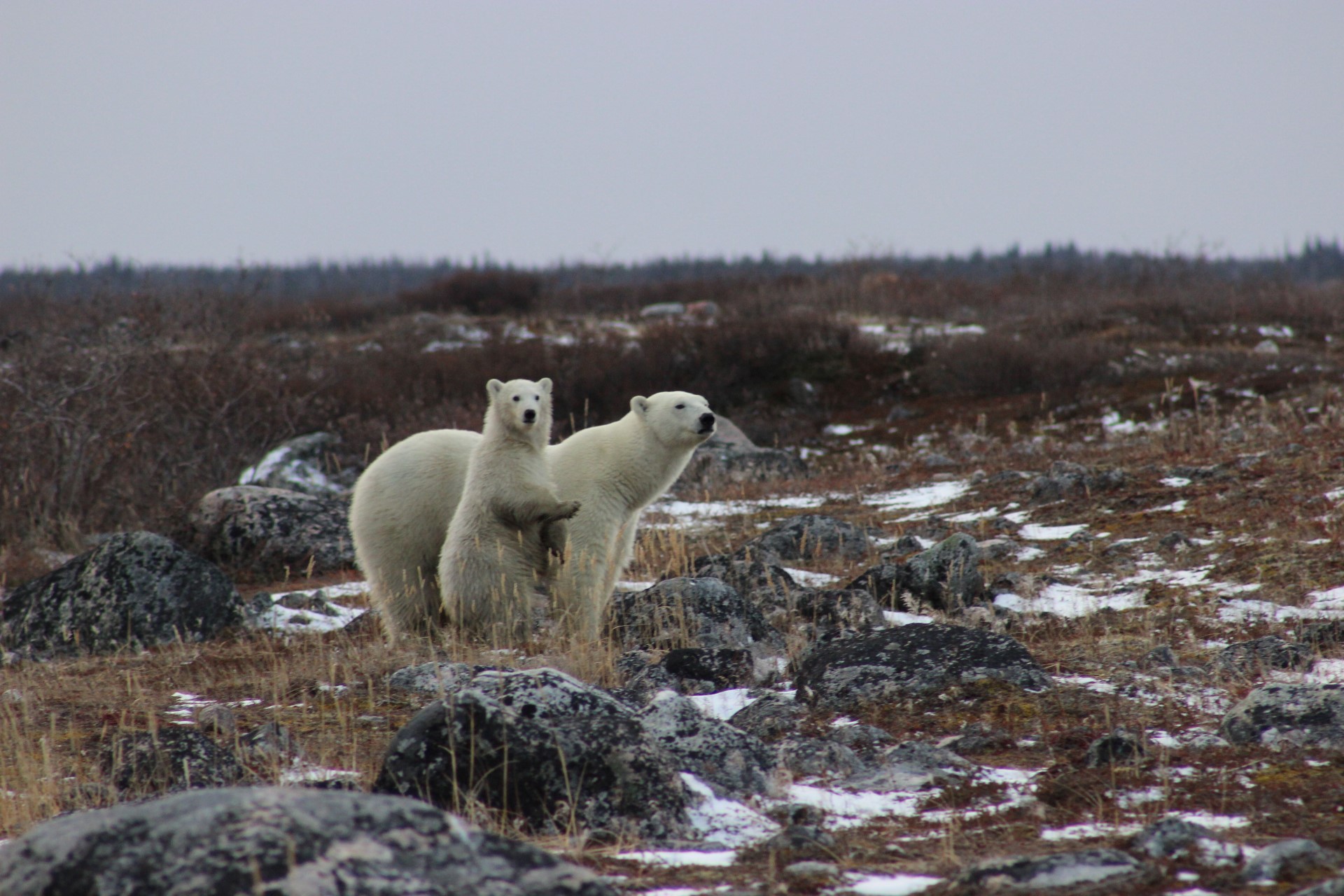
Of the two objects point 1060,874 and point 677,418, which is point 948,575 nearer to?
point 677,418

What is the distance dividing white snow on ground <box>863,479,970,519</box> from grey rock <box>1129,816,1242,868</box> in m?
7.37

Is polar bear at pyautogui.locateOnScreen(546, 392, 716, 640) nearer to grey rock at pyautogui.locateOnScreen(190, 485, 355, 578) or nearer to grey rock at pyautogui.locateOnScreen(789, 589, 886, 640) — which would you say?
grey rock at pyautogui.locateOnScreen(789, 589, 886, 640)

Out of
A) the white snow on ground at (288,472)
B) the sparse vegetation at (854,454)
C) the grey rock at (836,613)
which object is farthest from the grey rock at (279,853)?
the white snow on ground at (288,472)

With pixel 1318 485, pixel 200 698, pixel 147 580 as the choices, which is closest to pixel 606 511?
pixel 200 698

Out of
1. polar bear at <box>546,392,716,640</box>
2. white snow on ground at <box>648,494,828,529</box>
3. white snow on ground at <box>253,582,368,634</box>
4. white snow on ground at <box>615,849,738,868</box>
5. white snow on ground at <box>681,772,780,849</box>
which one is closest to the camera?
white snow on ground at <box>615,849,738,868</box>

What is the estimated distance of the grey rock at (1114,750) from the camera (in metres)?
3.74

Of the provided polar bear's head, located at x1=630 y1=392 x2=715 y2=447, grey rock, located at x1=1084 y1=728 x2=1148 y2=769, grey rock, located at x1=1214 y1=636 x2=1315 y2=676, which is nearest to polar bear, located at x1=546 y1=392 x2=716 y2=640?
polar bear's head, located at x1=630 y1=392 x2=715 y2=447

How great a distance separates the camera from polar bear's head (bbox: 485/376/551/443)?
6.30 m

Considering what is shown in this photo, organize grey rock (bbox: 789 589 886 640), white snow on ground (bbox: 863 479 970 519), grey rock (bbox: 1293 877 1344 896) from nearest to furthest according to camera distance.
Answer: grey rock (bbox: 1293 877 1344 896) → grey rock (bbox: 789 589 886 640) → white snow on ground (bbox: 863 479 970 519)

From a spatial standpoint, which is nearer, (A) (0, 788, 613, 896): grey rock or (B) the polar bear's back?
(A) (0, 788, 613, 896): grey rock

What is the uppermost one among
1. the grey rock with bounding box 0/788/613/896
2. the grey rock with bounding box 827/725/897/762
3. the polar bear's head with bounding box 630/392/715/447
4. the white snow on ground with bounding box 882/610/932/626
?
the polar bear's head with bounding box 630/392/715/447

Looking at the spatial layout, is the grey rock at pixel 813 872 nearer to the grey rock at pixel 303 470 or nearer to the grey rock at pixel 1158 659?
the grey rock at pixel 1158 659

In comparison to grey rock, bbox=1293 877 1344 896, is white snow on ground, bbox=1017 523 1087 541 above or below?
below

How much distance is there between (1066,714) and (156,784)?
338 centimetres
